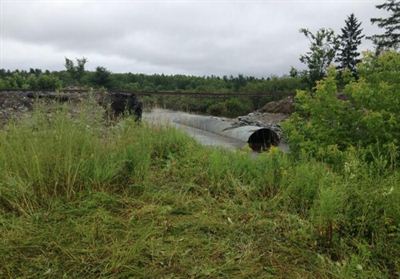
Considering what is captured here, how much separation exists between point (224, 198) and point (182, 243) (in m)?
0.88

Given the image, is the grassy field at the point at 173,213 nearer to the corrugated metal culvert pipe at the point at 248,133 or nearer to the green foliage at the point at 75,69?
the corrugated metal culvert pipe at the point at 248,133

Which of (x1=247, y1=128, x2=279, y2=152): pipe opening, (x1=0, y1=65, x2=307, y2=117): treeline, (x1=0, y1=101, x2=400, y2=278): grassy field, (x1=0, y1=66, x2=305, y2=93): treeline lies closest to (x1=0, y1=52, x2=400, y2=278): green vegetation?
(x1=0, y1=101, x2=400, y2=278): grassy field

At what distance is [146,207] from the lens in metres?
2.85

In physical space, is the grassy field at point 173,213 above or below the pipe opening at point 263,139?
above

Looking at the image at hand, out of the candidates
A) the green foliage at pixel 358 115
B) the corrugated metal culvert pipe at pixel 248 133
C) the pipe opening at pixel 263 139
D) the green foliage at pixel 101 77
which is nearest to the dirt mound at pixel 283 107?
the corrugated metal culvert pipe at pixel 248 133

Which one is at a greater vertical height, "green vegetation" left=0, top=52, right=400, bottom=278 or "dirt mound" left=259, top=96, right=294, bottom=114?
"green vegetation" left=0, top=52, right=400, bottom=278

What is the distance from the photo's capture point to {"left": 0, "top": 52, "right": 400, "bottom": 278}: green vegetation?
2260 millimetres

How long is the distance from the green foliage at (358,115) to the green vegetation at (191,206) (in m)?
0.02

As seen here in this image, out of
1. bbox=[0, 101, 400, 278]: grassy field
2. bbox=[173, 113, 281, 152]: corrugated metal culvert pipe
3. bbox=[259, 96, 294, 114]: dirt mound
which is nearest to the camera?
bbox=[0, 101, 400, 278]: grassy field

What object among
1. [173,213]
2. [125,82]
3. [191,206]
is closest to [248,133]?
[191,206]

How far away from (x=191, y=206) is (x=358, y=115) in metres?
2.42

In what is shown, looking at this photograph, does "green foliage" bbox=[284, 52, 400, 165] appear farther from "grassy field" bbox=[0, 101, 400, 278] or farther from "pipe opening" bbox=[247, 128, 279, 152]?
"pipe opening" bbox=[247, 128, 279, 152]

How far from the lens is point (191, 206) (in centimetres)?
303

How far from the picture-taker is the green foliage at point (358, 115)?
4.00 metres
